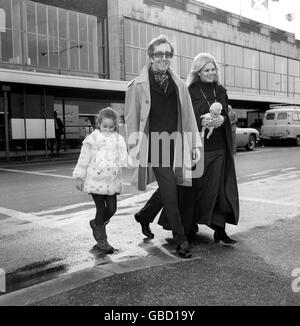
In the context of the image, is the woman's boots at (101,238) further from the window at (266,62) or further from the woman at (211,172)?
the window at (266,62)

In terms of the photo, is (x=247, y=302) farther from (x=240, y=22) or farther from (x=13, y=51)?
(x=240, y=22)

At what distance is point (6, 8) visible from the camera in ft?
69.8

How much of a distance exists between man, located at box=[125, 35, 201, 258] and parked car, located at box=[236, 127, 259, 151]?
1637cm

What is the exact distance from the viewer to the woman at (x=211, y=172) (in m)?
4.70

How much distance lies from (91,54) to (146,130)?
22.0m

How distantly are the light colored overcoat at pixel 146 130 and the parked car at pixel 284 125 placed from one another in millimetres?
20974

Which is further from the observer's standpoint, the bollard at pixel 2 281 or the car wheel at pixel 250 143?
the car wheel at pixel 250 143

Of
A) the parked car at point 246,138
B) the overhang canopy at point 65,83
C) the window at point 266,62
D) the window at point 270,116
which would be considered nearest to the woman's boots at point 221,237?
the overhang canopy at point 65,83

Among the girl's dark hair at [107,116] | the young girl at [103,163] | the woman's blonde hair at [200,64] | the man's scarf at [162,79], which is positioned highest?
the woman's blonde hair at [200,64]

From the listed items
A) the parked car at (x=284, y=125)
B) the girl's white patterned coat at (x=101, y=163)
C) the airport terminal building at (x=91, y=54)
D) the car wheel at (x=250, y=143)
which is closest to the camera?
the girl's white patterned coat at (x=101, y=163)

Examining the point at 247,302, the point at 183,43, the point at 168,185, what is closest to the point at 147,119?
the point at 168,185

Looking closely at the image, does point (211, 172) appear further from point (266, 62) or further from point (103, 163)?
point (266, 62)

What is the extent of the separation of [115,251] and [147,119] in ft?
4.45

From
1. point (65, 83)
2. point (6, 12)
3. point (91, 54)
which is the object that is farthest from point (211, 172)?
point (91, 54)
